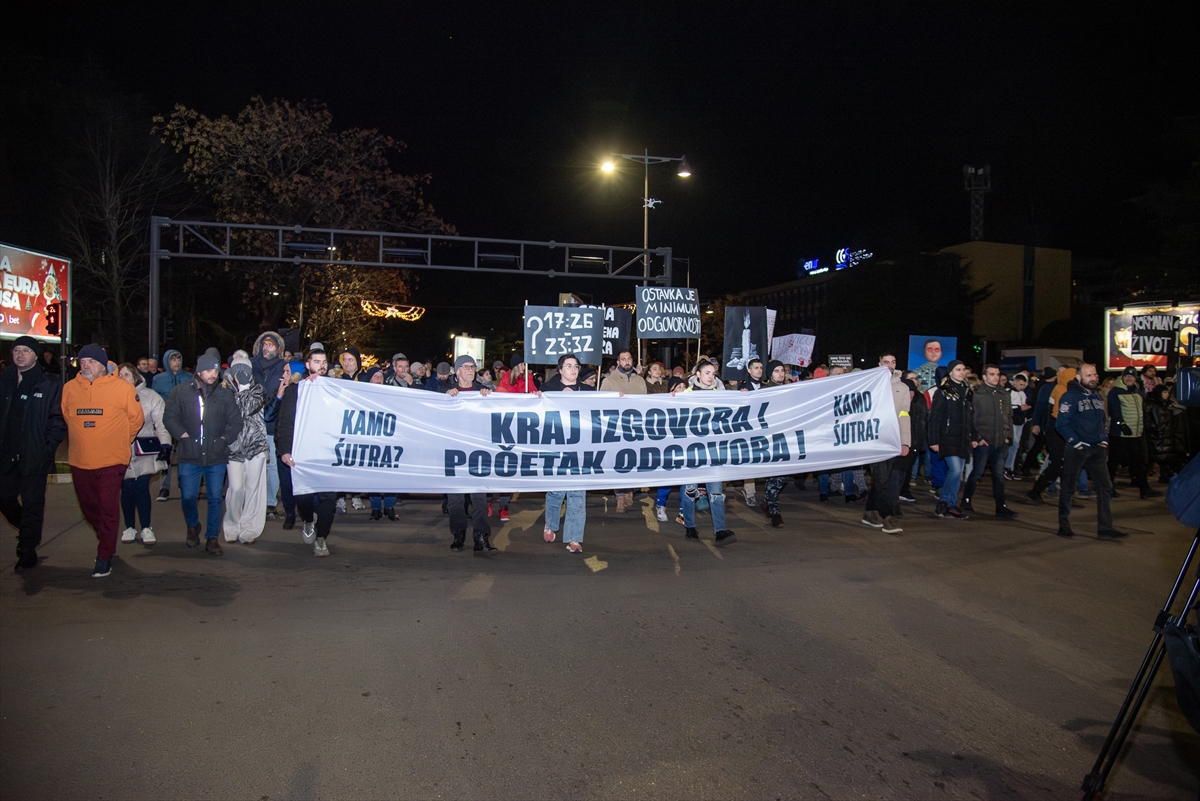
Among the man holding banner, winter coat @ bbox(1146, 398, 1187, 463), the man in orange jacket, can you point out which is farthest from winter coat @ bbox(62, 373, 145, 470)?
winter coat @ bbox(1146, 398, 1187, 463)

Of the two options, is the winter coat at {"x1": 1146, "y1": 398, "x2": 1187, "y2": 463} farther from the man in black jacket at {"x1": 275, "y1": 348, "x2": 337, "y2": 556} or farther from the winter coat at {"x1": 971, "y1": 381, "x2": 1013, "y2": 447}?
the man in black jacket at {"x1": 275, "y1": 348, "x2": 337, "y2": 556}

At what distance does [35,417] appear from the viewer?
6.26m

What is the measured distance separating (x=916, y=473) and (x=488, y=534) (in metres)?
8.94

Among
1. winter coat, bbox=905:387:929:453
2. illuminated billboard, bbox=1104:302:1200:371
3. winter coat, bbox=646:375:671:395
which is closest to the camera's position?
winter coat, bbox=905:387:929:453

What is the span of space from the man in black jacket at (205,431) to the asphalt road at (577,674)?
1.61ft

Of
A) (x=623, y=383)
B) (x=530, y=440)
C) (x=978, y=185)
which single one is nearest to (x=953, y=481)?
(x=623, y=383)

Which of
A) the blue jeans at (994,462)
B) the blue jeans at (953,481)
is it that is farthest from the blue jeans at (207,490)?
the blue jeans at (994,462)

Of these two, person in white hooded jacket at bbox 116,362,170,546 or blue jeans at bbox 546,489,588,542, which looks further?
blue jeans at bbox 546,489,588,542

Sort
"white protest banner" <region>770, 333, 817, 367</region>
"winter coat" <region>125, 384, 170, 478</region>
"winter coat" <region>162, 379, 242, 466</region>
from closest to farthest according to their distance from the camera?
"winter coat" <region>162, 379, 242, 466</region> → "winter coat" <region>125, 384, 170, 478</region> → "white protest banner" <region>770, 333, 817, 367</region>

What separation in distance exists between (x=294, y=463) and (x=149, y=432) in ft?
5.36

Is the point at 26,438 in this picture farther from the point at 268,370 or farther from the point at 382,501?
the point at 382,501

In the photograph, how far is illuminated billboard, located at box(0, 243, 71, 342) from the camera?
18.1m

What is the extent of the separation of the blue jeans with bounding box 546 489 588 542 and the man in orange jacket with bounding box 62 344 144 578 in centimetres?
382

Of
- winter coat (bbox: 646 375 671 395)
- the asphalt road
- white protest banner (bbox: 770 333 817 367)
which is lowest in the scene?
the asphalt road
